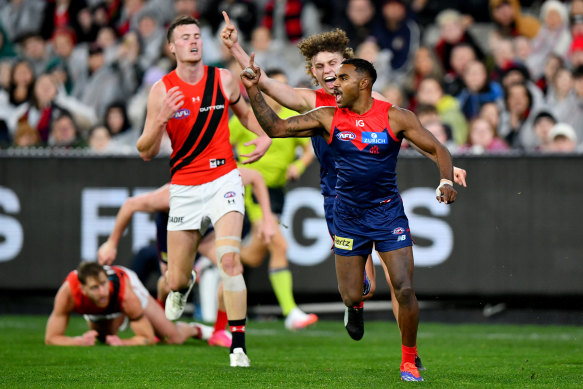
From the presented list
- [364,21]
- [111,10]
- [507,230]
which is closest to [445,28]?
[364,21]

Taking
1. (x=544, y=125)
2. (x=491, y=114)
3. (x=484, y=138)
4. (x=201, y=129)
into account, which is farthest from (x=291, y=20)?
(x=201, y=129)

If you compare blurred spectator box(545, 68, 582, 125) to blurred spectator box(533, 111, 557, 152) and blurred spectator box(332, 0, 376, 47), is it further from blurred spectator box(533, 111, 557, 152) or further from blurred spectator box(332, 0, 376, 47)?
blurred spectator box(332, 0, 376, 47)

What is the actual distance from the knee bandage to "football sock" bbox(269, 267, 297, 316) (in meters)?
3.51

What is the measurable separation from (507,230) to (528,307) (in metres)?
0.98

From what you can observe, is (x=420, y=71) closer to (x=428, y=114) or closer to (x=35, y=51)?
(x=428, y=114)

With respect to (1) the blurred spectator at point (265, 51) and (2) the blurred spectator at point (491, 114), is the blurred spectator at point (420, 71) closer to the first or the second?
(2) the blurred spectator at point (491, 114)

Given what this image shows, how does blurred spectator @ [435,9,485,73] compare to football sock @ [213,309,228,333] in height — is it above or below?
above

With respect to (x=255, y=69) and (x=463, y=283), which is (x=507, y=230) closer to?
(x=463, y=283)

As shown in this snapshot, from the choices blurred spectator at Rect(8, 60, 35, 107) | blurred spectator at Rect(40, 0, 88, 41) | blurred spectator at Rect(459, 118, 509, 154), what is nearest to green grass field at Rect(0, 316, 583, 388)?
blurred spectator at Rect(459, 118, 509, 154)

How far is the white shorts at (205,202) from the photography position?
28.0 feet

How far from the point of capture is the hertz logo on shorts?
771 centimetres

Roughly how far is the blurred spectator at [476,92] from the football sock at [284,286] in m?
4.30

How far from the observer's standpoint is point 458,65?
15.5 meters

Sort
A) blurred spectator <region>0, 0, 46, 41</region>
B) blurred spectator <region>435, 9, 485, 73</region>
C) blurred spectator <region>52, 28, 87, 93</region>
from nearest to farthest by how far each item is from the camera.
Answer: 1. blurred spectator <region>435, 9, 485, 73</region>
2. blurred spectator <region>52, 28, 87, 93</region>
3. blurred spectator <region>0, 0, 46, 41</region>
